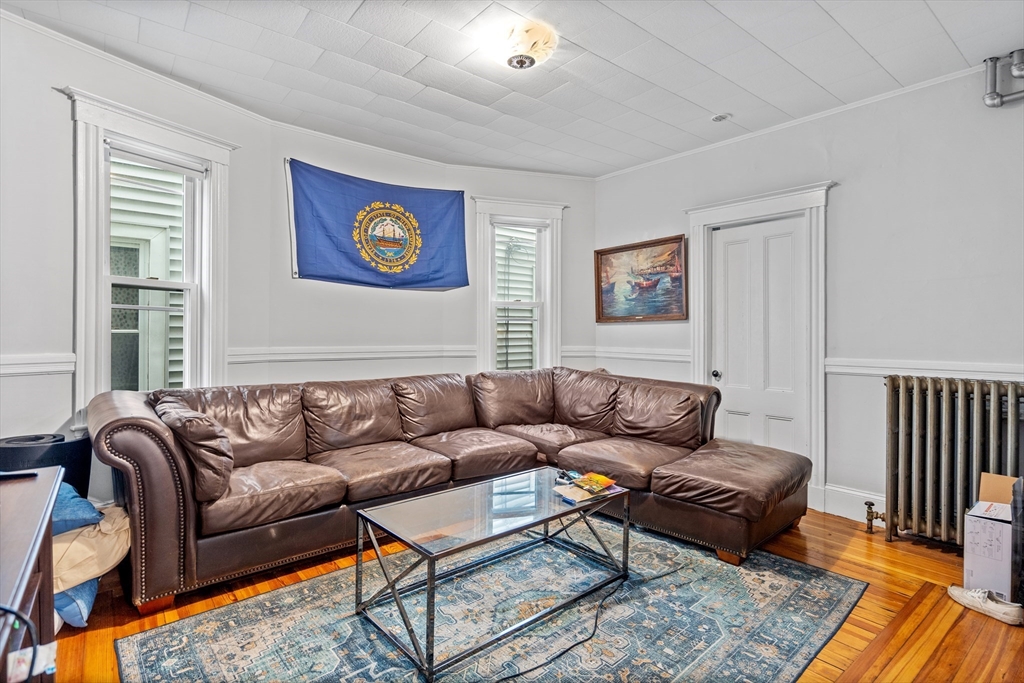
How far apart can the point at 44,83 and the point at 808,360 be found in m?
4.64

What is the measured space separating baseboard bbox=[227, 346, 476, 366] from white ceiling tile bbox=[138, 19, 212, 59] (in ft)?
5.55

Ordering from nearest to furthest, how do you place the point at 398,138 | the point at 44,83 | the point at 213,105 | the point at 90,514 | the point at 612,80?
the point at 90,514
the point at 44,83
the point at 612,80
the point at 213,105
the point at 398,138

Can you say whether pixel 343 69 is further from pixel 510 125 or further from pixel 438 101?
pixel 510 125

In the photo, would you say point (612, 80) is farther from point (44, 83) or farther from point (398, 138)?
point (44, 83)

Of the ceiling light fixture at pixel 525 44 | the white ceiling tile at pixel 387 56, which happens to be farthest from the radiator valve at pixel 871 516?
the white ceiling tile at pixel 387 56

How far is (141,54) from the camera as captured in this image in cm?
273

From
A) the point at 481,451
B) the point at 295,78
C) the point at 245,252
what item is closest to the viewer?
the point at 295,78

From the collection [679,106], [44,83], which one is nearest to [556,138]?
[679,106]

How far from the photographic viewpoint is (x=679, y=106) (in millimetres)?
3336

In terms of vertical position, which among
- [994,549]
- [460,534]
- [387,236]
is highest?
[387,236]

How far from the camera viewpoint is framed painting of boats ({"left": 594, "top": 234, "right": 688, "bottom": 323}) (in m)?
4.29

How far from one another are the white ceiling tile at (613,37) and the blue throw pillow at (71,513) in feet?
10.0

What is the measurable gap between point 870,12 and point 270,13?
8.86 ft

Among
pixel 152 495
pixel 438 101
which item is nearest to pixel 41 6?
pixel 438 101
